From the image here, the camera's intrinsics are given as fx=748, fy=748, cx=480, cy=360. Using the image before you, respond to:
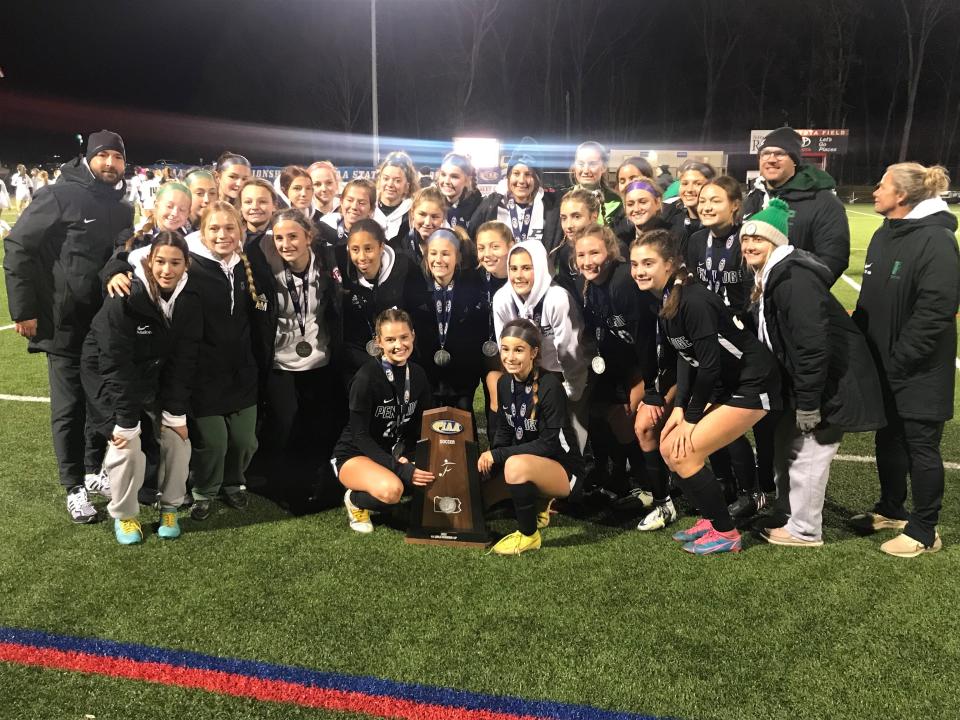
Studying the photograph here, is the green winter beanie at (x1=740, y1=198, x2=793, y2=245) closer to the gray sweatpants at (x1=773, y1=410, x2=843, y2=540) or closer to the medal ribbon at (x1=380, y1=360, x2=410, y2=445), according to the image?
the gray sweatpants at (x1=773, y1=410, x2=843, y2=540)

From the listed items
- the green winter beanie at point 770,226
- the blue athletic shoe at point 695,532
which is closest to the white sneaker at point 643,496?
the blue athletic shoe at point 695,532

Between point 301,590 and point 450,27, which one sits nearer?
point 301,590

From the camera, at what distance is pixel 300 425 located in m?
4.93

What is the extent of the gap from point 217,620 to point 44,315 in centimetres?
220

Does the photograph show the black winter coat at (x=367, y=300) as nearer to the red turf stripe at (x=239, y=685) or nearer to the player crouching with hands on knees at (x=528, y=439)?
the player crouching with hands on knees at (x=528, y=439)

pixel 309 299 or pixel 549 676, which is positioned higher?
pixel 309 299

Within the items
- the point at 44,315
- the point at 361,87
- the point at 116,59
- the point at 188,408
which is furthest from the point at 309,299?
Answer: the point at 361,87

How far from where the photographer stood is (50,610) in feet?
10.8

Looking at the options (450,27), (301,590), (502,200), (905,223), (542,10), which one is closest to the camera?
(301,590)

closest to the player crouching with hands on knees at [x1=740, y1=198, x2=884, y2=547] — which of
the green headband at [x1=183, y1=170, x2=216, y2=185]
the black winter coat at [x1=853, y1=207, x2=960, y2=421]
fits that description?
the black winter coat at [x1=853, y1=207, x2=960, y2=421]

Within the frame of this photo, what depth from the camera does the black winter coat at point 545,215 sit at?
5270 millimetres

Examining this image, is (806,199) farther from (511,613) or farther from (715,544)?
(511,613)

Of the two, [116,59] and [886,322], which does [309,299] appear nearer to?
[886,322]

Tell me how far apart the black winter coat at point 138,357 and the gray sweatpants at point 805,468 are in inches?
126
